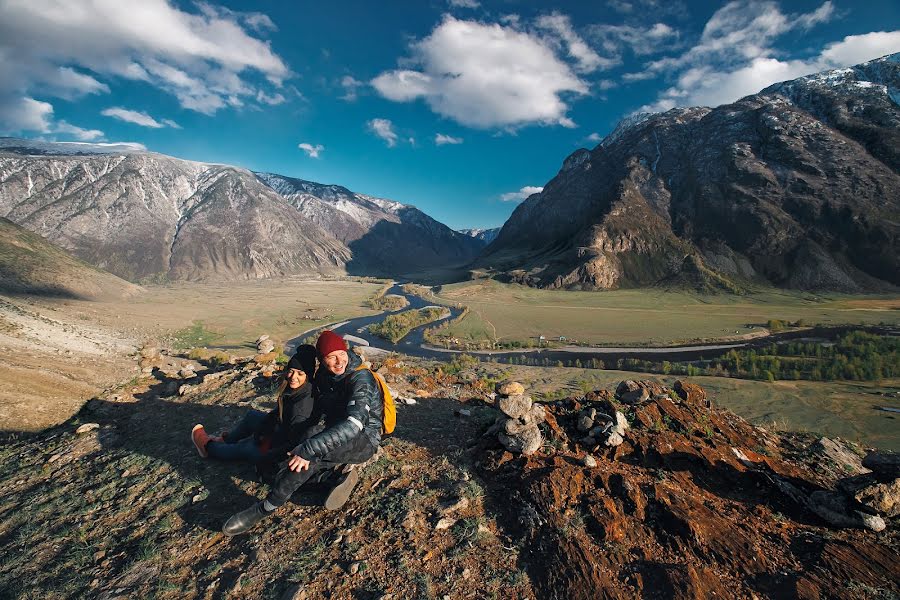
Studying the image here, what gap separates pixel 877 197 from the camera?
11500 cm

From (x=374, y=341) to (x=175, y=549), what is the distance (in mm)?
54163

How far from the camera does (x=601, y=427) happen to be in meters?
7.20

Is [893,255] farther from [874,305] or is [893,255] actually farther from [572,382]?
[572,382]

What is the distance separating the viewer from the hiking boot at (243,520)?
4.81 meters

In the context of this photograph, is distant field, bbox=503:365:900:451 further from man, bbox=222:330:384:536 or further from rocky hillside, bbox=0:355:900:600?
man, bbox=222:330:384:536

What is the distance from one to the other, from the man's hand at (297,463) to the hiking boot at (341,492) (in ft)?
2.55

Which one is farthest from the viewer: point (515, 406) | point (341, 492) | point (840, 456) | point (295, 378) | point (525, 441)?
point (840, 456)

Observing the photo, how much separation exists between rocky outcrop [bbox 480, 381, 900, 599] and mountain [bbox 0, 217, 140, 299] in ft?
183

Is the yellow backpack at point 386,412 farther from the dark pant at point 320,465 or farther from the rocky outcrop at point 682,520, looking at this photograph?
the rocky outcrop at point 682,520

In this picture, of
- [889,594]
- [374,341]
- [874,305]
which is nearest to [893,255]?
[874,305]

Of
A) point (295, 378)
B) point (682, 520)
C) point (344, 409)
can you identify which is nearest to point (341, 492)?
point (344, 409)

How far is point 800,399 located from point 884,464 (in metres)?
36.1

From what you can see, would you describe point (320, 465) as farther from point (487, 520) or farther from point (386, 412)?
point (487, 520)

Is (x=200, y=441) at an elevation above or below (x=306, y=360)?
below
